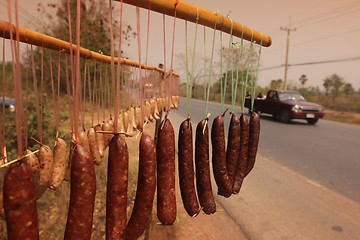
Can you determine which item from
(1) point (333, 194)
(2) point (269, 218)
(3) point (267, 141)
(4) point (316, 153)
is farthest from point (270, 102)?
(2) point (269, 218)

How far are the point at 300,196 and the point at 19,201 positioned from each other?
438 cm

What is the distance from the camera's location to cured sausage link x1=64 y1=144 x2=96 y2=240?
946 mm

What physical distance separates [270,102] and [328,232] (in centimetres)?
1026

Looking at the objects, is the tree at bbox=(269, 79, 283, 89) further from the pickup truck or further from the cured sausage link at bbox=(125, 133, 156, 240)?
the cured sausage link at bbox=(125, 133, 156, 240)

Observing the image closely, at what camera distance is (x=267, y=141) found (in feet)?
26.8

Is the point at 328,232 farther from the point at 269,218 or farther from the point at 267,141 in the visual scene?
the point at 267,141

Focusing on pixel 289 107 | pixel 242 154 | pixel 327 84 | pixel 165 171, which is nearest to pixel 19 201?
pixel 165 171

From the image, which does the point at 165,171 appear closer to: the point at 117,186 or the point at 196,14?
the point at 117,186

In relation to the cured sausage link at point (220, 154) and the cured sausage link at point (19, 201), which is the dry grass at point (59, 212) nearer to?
the cured sausage link at point (220, 154)

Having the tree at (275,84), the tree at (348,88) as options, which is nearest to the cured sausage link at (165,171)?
the tree at (348,88)

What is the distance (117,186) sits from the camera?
1.06m

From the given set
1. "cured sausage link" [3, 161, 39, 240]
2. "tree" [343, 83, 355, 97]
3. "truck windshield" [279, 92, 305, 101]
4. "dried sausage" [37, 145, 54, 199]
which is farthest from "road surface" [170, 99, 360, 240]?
"tree" [343, 83, 355, 97]

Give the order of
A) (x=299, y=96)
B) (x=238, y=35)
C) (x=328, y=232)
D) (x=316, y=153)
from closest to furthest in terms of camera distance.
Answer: (x=238, y=35) < (x=328, y=232) < (x=316, y=153) < (x=299, y=96)

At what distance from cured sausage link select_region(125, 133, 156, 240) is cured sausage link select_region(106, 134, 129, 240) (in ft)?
0.30
